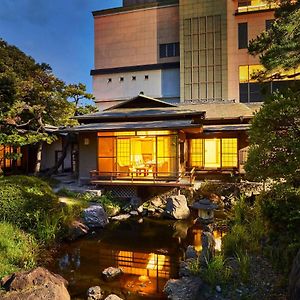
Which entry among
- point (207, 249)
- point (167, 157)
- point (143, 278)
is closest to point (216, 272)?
point (207, 249)

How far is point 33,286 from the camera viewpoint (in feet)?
16.0

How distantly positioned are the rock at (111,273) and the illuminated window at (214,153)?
11157 mm

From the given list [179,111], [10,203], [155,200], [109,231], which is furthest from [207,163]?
[10,203]

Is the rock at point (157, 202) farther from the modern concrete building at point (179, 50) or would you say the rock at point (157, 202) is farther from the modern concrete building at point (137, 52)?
the modern concrete building at point (137, 52)

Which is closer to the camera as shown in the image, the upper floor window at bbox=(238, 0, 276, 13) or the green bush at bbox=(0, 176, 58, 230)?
the green bush at bbox=(0, 176, 58, 230)

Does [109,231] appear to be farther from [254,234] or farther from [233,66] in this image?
[233,66]

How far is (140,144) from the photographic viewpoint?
52.2 feet

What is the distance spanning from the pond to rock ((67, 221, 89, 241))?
0.66ft

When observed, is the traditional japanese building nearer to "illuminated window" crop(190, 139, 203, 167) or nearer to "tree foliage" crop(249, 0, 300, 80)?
"illuminated window" crop(190, 139, 203, 167)

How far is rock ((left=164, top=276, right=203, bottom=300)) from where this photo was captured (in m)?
5.26

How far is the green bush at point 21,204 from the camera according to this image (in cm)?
786

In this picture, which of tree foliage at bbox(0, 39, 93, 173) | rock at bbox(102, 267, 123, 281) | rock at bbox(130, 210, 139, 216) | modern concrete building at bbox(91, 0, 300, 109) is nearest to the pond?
rock at bbox(102, 267, 123, 281)

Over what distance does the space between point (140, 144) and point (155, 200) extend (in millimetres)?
4089

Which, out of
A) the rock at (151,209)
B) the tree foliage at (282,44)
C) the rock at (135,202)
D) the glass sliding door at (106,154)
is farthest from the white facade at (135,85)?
the tree foliage at (282,44)
